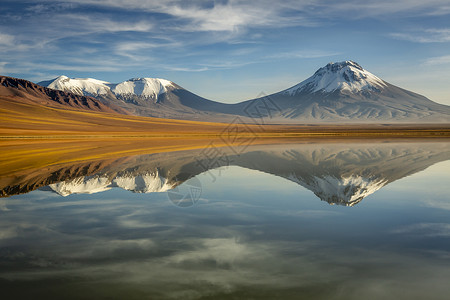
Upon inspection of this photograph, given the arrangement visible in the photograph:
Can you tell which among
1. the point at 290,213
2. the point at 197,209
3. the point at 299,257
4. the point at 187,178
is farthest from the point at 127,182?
the point at 299,257

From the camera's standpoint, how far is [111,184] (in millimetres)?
15250

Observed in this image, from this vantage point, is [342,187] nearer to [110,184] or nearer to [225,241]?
[225,241]

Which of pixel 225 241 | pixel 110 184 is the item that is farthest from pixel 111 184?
pixel 225 241

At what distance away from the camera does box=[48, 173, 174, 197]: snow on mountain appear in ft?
45.7

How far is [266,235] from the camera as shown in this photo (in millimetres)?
8086

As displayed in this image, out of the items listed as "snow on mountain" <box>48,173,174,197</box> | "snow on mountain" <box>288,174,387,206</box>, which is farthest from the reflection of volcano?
"snow on mountain" <box>288,174,387,206</box>

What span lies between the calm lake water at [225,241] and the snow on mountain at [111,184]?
0.11m

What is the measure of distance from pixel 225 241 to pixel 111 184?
8.79m

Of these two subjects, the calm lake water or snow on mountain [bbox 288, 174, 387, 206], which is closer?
the calm lake water

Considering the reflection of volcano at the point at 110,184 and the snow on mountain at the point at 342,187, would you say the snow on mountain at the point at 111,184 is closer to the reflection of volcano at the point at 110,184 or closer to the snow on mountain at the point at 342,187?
the reflection of volcano at the point at 110,184

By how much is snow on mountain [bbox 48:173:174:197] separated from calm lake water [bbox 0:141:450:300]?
0.11 metres

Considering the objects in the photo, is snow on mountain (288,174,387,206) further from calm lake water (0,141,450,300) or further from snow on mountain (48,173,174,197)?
snow on mountain (48,173,174,197)

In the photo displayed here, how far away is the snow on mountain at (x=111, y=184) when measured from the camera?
13.9 m

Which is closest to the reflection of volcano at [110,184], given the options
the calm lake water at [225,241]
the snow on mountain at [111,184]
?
the snow on mountain at [111,184]
